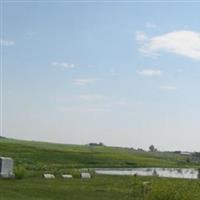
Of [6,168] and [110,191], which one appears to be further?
[6,168]

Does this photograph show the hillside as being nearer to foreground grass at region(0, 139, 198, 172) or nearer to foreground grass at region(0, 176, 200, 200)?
foreground grass at region(0, 139, 198, 172)

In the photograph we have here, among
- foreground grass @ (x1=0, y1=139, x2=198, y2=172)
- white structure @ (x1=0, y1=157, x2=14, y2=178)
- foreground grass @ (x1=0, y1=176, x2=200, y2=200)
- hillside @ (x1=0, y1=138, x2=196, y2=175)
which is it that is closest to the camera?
foreground grass @ (x1=0, y1=176, x2=200, y2=200)

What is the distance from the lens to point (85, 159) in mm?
110812

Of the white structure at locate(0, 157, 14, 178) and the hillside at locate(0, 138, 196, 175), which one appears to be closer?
the white structure at locate(0, 157, 14, 178)

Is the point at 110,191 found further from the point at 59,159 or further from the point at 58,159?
the point at 59,159

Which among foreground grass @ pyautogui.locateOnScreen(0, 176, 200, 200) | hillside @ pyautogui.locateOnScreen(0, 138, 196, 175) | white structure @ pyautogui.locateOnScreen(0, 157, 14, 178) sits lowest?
foreground grass @ pyautogui.locateOnScreen(0, 176, 200, 200)

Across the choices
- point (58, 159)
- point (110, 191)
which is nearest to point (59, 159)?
point (58, 159)

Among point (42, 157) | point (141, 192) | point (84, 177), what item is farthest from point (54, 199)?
point (42, 157)

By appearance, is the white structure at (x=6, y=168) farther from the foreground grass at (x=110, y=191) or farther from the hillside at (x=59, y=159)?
the hillside at (x=59, y=159)

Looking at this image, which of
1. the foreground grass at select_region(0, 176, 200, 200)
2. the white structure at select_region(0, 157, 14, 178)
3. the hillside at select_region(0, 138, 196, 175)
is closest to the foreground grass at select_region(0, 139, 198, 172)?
the hillside at select_region(0, 138, 196, 175)

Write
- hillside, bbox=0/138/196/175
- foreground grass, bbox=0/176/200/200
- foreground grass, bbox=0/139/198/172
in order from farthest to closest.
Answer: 1. hillside, bbox=0/138/196/175
2. foreground grass, bbox=0/139/198/172
3. foreground grass, bbox=0/176/200/200

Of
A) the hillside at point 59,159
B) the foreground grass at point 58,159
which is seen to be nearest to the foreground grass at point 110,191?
the foreground grass at point 58,159

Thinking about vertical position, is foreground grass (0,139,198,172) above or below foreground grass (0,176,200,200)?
above

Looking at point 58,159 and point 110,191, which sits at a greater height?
point 58,159
